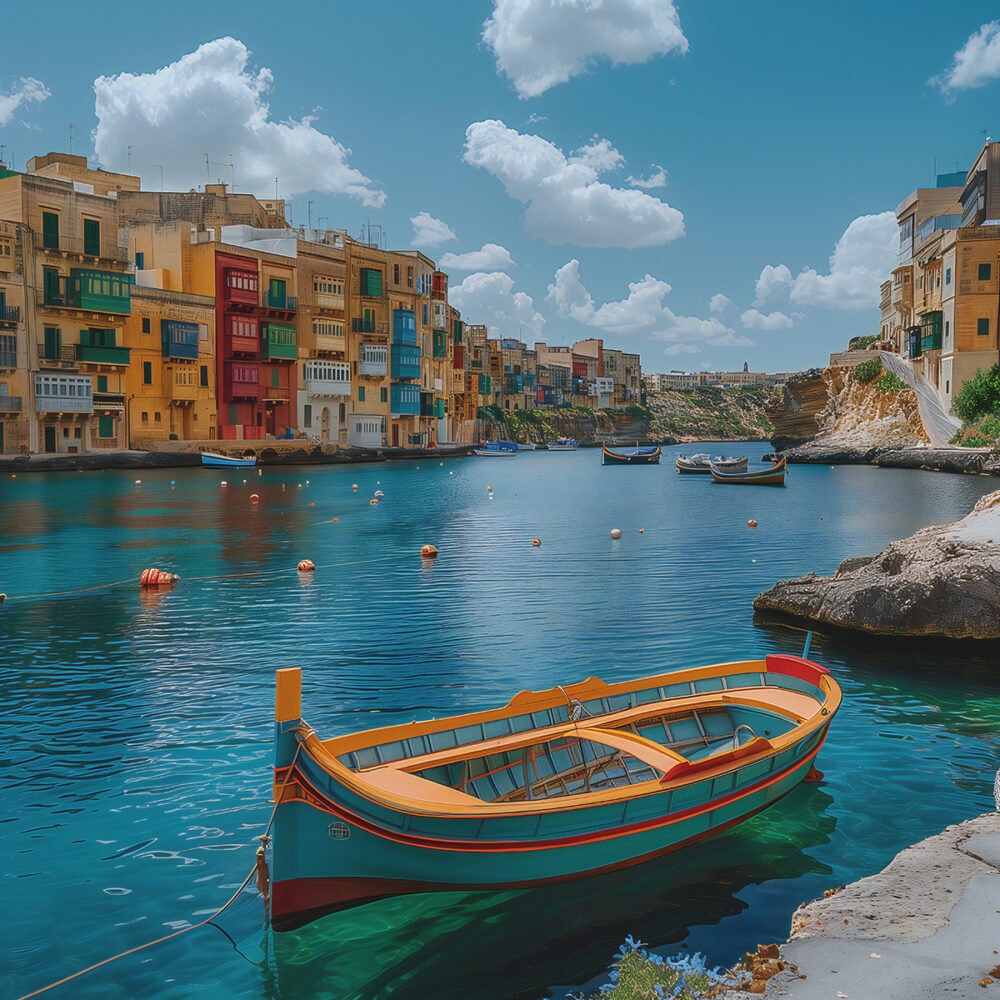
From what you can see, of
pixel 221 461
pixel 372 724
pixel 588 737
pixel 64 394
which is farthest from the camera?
pixel 221 461

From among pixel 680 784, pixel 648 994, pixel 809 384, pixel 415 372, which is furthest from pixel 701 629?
A: pixel 809 384

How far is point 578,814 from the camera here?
7566 mm

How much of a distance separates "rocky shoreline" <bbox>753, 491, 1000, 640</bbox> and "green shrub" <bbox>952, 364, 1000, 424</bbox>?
169ft

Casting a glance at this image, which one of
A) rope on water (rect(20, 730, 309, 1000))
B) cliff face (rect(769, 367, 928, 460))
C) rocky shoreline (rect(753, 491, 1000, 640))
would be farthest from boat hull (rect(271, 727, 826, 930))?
cliff face (rect(769, 367, 928, 460))

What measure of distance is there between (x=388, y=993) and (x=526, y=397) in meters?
170

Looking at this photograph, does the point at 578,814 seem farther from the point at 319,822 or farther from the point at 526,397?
the point at 526,397

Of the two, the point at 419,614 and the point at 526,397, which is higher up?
the point at 526,397

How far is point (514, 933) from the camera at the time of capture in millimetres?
7523

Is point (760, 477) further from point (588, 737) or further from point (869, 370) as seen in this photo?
point (588, 737)

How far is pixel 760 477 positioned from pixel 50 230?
4843cm

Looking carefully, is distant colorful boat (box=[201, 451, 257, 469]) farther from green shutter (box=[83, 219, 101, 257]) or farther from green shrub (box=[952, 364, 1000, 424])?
green shrub (box=[952, 364, 1000, 424])

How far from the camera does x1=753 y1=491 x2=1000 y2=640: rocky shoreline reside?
15.5 metres

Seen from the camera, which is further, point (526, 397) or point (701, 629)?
point (526, 397)

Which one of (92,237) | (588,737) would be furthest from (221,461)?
(588,737)
